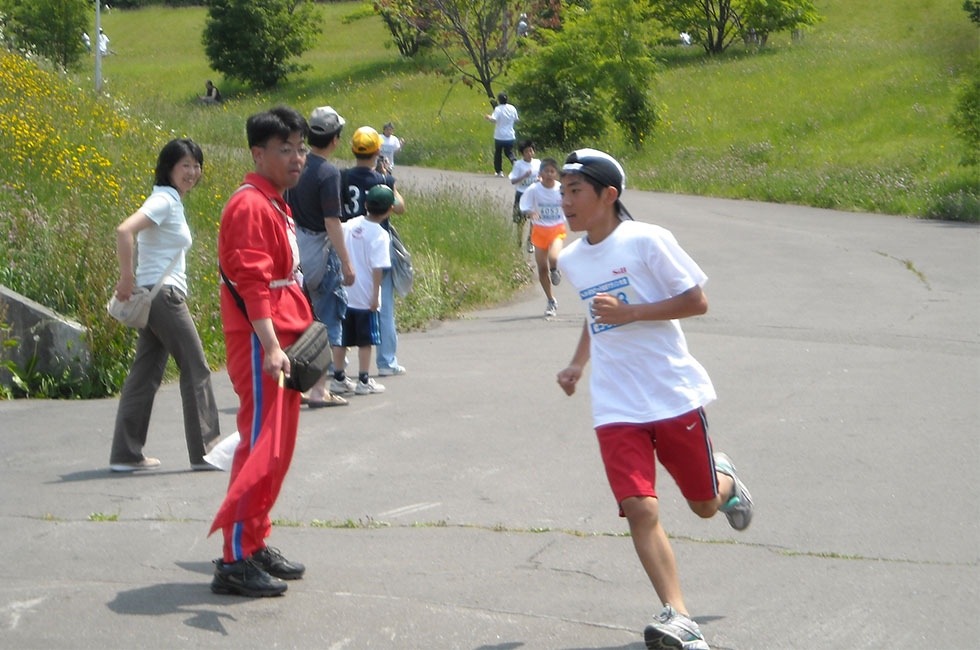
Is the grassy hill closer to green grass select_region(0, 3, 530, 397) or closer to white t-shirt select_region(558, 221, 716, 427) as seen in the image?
white t-shirt select_region(558, 221, 716, 427)

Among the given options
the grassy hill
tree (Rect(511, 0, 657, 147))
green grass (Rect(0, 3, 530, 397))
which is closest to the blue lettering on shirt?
the grassy hill

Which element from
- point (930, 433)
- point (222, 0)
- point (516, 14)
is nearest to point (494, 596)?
point (930, 433)

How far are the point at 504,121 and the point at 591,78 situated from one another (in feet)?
14.1

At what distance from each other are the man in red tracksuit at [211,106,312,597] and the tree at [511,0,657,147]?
2721 centimetres

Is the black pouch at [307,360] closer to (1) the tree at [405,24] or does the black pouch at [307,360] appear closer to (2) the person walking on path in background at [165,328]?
(2) the person walking on path in background at [165,328]

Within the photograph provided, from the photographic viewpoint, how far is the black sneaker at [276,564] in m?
4.80

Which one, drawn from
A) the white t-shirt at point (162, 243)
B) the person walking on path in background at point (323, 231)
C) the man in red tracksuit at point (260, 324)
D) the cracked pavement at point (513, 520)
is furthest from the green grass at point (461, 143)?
the white t-shirt at point (162, 243)

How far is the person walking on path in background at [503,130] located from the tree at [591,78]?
2583 millimetres

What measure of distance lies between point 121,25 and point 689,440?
3165 inches

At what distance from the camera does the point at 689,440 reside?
4.29 metres

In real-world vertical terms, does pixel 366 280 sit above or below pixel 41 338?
above

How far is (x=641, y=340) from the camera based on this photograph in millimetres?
4332

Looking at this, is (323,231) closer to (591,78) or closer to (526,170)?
(526,170)

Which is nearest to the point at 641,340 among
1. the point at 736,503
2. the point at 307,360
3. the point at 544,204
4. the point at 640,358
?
the point at 640,358
